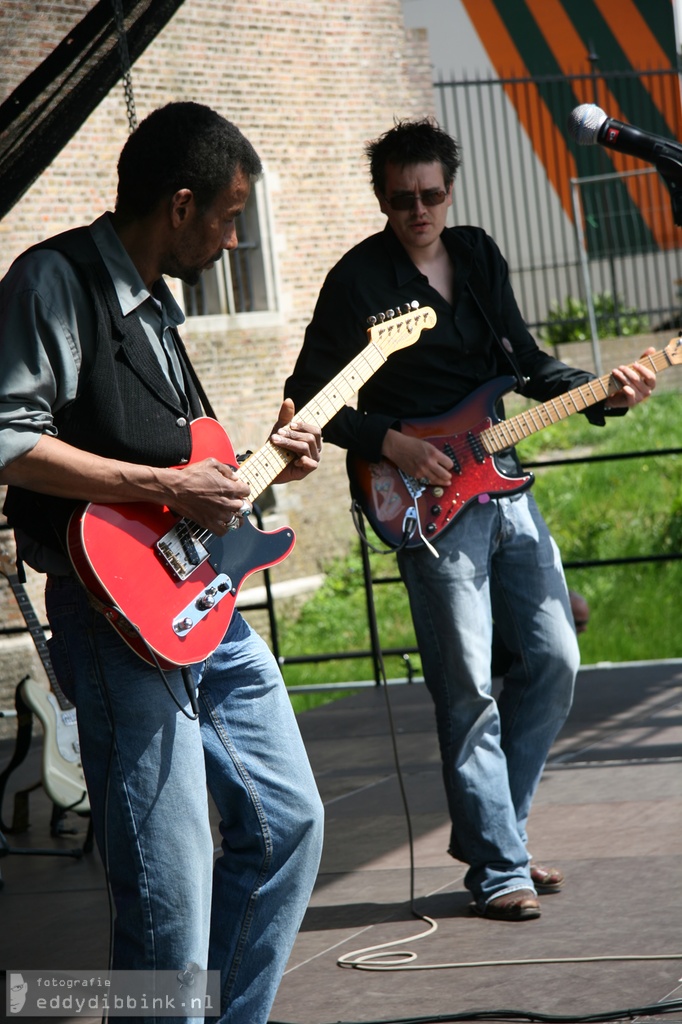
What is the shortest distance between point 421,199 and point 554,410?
78 cm

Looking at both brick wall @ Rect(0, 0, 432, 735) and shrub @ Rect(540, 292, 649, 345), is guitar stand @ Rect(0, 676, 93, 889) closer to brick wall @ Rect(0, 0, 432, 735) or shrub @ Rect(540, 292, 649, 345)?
brick wall @ Rect(0, 0, 432, 735)

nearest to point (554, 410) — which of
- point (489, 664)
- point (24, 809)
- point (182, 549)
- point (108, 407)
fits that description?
point (489, 664)

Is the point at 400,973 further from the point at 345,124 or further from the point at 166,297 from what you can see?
the point at 345,124

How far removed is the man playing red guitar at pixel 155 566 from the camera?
258cm

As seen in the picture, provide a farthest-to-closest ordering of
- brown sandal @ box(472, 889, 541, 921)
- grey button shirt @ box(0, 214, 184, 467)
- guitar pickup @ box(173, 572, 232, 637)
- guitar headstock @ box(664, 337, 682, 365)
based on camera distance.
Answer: guitar headstock @ box(664, 337, 682, 365), brown sandal @ box(472, 889, 541, 921), guitar pickup @ box(173, 572, 232, 637), grey button shirt @ box(0, 214, 184, 467)

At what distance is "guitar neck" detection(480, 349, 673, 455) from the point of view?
13.6 feet

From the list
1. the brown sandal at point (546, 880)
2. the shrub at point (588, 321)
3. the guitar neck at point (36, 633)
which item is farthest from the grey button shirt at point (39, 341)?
the shrub at point (588, 321)

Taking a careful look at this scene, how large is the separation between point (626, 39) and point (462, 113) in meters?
3.29

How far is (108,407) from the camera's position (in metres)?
A: 2.63

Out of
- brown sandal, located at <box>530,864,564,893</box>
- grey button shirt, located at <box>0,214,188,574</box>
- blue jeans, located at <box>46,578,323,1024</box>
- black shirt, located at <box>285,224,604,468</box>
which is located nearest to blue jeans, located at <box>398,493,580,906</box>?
brown sandal, located at <box>530,864,564,893</box>

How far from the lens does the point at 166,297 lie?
2.90m

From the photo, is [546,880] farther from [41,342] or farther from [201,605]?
[41,342]

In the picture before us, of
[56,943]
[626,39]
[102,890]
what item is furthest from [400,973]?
[626,39]

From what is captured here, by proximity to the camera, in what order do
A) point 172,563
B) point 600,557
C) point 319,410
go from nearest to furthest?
point 172,563 < point 319,410 < point 600,557
